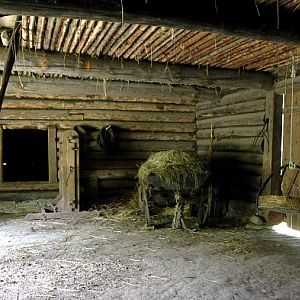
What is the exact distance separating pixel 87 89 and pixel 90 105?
1519 millimetres

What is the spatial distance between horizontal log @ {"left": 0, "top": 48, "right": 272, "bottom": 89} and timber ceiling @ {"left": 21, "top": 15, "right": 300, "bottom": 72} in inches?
5.1

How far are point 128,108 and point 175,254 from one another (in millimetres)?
5130

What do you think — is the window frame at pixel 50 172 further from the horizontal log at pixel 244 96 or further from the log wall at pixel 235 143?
the horizontal log at pixel 244 96

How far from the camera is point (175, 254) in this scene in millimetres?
4930

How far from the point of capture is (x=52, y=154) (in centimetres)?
873

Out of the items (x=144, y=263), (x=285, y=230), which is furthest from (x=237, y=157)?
(x=144, y=263)

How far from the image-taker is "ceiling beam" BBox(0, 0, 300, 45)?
3.13 metres

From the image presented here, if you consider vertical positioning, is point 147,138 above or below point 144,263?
above

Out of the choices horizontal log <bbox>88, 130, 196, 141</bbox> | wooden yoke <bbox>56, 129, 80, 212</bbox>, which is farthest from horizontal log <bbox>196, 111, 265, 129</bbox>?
wooden yoke <bbox>56, 129, 80, 212</bbox>

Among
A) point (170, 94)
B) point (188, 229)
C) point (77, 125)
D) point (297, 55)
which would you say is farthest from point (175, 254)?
point (77, 125)

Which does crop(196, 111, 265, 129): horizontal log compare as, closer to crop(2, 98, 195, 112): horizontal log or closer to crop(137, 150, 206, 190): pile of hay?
crop(2, 98, 195, 112): horizontal log

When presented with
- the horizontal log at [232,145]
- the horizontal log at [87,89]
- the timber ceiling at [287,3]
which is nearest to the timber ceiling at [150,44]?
the timber ceiling at [287,3]

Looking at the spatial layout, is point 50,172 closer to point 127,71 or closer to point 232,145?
point 127,71

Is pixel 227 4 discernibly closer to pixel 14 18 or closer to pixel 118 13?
pixel 118 13
